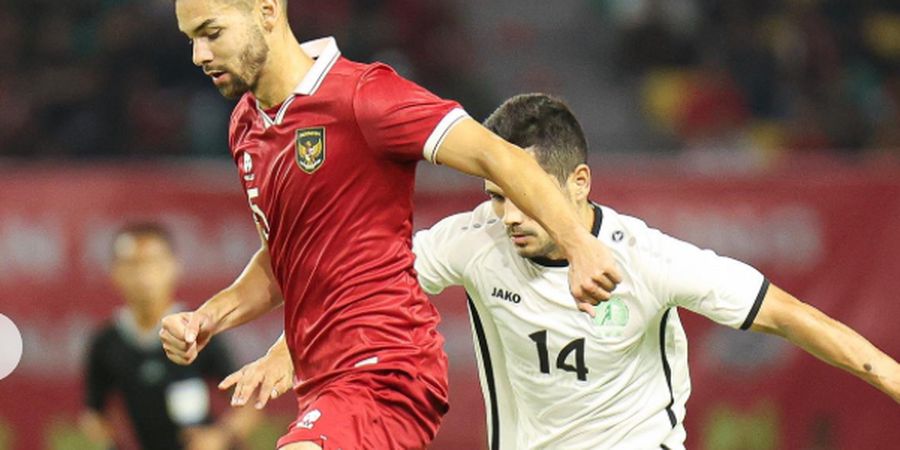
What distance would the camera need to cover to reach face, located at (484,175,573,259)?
181 inches

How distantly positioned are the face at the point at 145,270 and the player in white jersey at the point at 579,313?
9.70 feet

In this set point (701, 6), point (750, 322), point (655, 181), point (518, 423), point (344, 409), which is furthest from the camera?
point (701, 6)

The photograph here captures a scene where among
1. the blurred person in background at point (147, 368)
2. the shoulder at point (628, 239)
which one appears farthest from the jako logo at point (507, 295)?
the blurred person in background at point (147, 368)

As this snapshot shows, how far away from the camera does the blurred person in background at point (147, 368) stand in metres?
7.67

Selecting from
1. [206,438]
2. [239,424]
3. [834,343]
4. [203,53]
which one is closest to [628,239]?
[834,343]

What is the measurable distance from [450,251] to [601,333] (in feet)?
1.88

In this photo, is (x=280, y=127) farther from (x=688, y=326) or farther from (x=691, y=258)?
(x=688, y=326)

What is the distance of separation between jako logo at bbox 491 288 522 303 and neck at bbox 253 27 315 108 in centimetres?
100

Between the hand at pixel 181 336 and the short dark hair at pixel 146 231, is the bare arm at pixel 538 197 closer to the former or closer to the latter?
the hand at pixel 181 336

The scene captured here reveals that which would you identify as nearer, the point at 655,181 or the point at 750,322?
the point at 750,322

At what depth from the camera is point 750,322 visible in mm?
4652

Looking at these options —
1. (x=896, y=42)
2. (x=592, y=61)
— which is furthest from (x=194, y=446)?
(x=896, y=42)

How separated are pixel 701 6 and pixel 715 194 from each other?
401cm

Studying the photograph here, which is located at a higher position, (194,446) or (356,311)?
(356,311)
